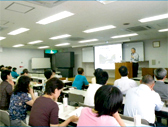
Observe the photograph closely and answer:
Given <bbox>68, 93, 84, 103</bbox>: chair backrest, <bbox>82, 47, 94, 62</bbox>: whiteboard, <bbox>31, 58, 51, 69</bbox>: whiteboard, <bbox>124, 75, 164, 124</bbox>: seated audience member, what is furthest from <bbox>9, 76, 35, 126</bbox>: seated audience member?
<bbox>31, 58, 51, 69</bbox>: whiteboard

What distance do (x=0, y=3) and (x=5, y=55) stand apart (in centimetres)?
978

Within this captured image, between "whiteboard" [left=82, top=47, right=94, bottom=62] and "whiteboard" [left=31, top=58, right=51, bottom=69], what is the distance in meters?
4.01

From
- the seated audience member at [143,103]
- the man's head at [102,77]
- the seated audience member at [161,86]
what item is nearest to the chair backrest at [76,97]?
the man's head at [102,77]

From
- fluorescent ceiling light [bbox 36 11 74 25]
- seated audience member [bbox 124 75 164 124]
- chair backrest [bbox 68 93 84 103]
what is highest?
fluorescent ceiling light [bbox 36 11 74 25]

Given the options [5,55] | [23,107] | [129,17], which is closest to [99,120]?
[23,107]

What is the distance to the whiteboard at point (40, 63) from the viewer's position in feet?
42.5

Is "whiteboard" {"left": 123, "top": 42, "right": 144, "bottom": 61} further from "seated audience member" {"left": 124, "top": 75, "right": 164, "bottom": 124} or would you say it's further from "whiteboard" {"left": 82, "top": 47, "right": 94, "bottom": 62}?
"seated audience member" {"left": 124, "top": 75, "right": 164, "bottom": 124}

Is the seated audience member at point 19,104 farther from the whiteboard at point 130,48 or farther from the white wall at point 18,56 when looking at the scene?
the white wall at point 18,56

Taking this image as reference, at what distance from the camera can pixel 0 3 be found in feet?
10.2

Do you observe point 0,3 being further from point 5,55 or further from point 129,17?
point 5,55

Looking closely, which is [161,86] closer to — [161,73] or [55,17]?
[161,73]

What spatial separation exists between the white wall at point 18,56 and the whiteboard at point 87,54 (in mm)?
4586

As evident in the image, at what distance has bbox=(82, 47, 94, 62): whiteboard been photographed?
1140cm

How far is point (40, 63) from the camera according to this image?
13.4m
